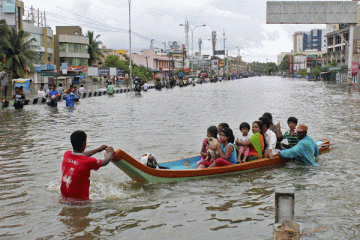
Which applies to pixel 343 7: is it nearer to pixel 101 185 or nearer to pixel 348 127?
pixel 348 127

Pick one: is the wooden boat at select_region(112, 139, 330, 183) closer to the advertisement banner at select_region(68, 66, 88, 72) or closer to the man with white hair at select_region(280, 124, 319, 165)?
the man with white hair at select_region(280, 124, 319, 165)

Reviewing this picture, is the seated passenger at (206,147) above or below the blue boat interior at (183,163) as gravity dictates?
above

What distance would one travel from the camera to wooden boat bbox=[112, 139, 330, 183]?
22.0 ft

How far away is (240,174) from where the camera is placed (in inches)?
329

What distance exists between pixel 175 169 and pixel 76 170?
2586mm

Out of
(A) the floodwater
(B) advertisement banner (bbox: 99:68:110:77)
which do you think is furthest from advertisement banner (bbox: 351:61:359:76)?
(A) the floodwater

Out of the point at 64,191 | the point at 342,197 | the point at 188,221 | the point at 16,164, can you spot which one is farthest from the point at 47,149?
the point at 342,197

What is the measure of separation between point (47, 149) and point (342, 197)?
7536 millimetres

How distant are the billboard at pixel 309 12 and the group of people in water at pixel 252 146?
30442 mm

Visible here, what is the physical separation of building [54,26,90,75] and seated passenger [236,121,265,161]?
60.0 metres

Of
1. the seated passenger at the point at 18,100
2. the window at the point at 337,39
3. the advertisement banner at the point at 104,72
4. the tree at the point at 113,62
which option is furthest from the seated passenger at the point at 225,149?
the window at the point at 337,39

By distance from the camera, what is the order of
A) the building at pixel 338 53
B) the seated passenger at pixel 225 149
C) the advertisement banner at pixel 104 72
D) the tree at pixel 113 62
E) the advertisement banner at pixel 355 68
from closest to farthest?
the seated passenger at pixel 225 149
the advertisement banner at pixel 355 68
the advertisement banner at pixel 104 72
the building at pixel 338 53
the tree at pixel 113 62

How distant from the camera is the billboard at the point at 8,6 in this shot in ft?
146

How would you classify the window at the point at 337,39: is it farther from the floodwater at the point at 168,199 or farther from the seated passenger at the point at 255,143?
the seated passenger at the point at 255,143
